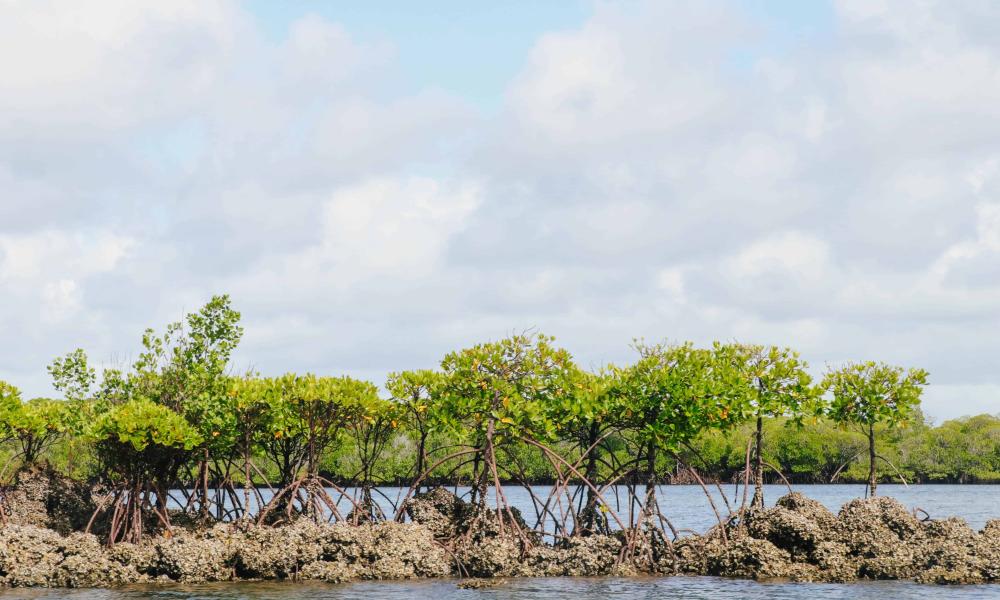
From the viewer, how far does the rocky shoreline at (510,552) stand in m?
25.2

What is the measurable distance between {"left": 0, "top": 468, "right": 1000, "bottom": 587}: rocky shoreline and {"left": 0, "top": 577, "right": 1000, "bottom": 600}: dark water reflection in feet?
2.23

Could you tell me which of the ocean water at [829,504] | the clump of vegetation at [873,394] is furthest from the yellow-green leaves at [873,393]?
the ocean water at [829,504]

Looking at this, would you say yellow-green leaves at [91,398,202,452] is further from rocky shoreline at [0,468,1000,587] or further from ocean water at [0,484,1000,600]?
ocean water at [0,484,1000,600]

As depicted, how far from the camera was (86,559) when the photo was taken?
83.2ft

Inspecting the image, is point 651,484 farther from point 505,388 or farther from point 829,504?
point 829,504

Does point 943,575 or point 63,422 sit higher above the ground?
point 63,422

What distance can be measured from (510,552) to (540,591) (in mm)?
2361

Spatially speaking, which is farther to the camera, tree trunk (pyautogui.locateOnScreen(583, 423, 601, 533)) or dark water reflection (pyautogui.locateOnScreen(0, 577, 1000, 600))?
tree trunk (pyautogui.locateOnScreen(583, 423, 601, 533))

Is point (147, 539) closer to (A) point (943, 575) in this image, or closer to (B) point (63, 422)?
(B) point (63, 422)

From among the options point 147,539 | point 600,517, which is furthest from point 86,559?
point 600,517

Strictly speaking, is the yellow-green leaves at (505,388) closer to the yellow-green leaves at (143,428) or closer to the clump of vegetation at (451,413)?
the clump of vegetation at (451,413)

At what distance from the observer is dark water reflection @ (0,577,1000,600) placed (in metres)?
23.0

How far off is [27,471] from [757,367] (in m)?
21.1

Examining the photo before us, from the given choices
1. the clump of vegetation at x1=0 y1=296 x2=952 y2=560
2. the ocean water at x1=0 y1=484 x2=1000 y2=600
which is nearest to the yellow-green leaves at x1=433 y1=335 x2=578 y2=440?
the clump of vegetation at x1=0 y1=296 x2=952 y2=560
